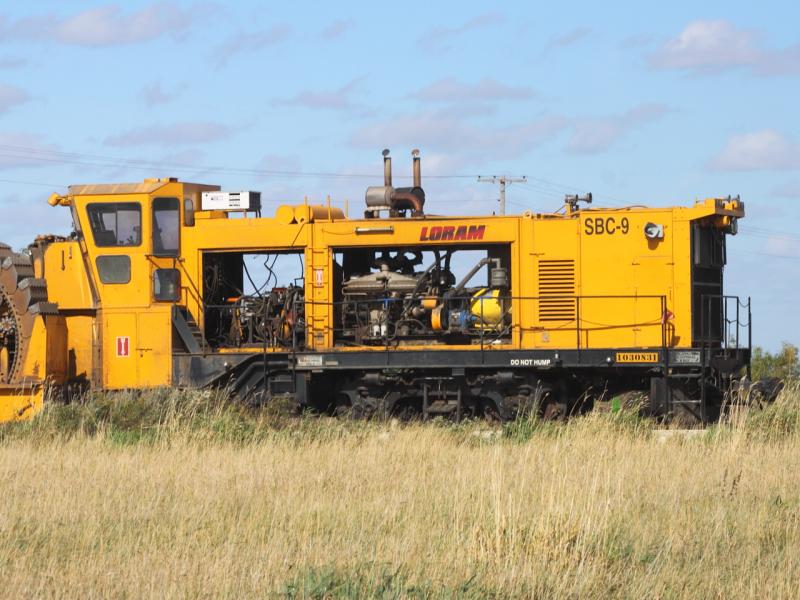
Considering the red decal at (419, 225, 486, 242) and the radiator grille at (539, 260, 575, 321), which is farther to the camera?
the red decal at (419, 225, 486, 242)

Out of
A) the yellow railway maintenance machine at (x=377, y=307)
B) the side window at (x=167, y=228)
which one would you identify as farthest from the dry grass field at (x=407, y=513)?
the side window at (x=167, y=228)

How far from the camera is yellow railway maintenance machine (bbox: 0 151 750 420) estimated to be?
19.2 meters

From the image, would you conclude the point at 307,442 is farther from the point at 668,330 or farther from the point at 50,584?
the point at 50,584

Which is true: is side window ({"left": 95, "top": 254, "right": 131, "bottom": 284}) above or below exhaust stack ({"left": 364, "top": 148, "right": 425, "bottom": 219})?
below

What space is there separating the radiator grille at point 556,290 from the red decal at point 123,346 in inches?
267

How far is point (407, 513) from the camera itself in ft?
35.4

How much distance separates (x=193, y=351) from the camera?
65.8 feet

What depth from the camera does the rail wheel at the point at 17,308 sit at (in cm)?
2027

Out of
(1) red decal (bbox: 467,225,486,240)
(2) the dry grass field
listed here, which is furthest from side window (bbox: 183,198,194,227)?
(1) red decal (bbox: 467,225,486,240)

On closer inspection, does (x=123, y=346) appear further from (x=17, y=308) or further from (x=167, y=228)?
(x=167, y=228)

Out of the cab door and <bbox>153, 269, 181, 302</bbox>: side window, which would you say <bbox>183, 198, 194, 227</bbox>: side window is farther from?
<bbox>153, 269, 181, 302</bbox>: side window

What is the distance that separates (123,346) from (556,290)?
7166 mm

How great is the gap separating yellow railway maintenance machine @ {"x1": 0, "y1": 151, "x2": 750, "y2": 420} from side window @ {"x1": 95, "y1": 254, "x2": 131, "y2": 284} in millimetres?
33

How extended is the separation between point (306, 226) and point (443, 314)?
2718 mm
